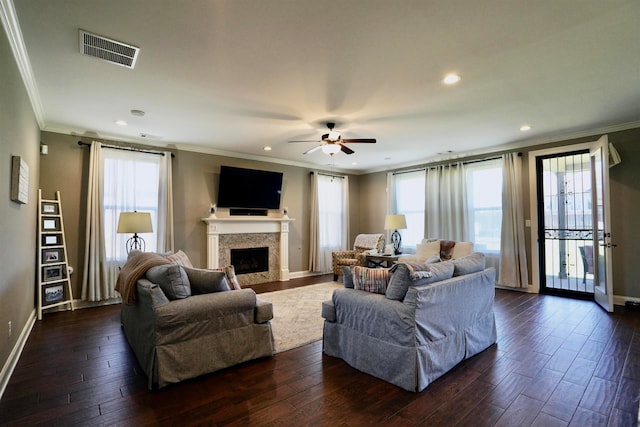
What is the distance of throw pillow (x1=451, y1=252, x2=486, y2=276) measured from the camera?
2926mm

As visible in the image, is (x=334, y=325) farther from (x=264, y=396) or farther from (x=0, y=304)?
(x=0, y=304)

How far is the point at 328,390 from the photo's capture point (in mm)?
2352

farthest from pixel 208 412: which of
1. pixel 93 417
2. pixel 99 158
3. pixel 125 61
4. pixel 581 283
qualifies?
pixel 581 283

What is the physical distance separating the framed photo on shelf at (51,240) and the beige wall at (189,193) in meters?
0.14

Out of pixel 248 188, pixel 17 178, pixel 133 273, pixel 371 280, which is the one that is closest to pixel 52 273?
pixel 17 178

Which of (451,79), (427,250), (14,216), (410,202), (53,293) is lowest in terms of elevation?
(53,293)

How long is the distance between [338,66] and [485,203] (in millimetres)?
4554

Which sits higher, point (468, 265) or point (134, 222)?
point (134, 222)

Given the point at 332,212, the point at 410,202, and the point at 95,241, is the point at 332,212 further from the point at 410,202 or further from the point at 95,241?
the point at 95,241

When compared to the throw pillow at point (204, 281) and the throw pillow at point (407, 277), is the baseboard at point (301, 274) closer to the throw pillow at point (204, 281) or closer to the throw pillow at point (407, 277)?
the throw pillow at point (204, 281)

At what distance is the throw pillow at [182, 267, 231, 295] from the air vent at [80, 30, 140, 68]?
1.89m

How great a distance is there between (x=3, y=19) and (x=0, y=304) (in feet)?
6.69

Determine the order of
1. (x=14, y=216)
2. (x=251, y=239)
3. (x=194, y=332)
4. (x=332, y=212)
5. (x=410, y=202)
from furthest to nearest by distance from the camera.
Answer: (x=332, y=212), (x=410, y=202), (x=251, y=239), (x=14, y=216), (x=194, y=332)

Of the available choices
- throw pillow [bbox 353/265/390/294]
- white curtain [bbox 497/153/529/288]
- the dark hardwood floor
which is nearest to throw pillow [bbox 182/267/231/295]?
the dark hardwood floor
